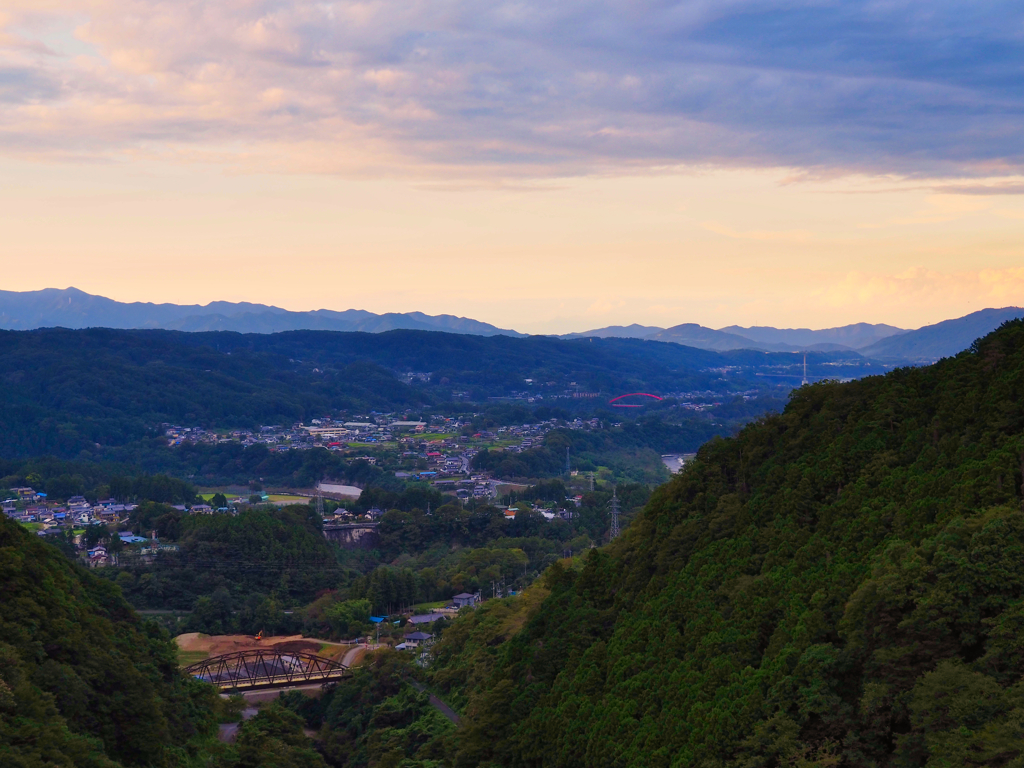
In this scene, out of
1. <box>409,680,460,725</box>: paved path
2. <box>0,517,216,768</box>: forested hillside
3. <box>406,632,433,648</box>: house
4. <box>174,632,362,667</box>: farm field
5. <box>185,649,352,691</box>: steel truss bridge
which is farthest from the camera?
<box>174,632,362,667</box>: farm field

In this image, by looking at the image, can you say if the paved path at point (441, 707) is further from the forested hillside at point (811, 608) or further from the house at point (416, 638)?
the house at point (416, 638)

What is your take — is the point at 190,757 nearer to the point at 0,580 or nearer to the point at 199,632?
the point at 0,580

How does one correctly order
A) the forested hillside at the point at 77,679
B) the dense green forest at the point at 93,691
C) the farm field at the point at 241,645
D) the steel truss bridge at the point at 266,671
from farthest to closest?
the farm field at the point at 241,645 → the steel truss bridge at the point at 266,671 → the dense green forest at the point at 93,691 → the forested hillside at the point at 77,679

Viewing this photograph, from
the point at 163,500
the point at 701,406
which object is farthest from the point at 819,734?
the point at 701,406

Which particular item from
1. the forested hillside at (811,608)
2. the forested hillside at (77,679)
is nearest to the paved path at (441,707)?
the forested hillside at (811,608)

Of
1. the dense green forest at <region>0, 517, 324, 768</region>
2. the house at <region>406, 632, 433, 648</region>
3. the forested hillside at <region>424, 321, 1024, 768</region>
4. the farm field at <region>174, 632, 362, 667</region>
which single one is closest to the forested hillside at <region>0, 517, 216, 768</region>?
the dense green forest at <region>0, 517, 324, 768</region>

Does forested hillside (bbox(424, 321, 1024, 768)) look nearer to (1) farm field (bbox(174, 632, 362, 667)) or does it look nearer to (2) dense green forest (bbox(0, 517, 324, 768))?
(2) dense green forest (bbox(0, 517, 324, 768))
